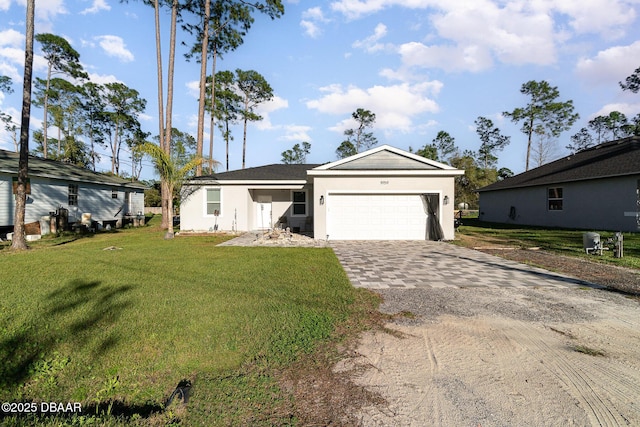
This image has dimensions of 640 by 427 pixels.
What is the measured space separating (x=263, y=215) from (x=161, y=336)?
43.0ft

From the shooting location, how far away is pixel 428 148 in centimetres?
4638

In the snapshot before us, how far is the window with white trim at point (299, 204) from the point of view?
15.9m

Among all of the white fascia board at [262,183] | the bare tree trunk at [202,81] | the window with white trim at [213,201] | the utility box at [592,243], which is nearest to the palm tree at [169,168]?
the white fascia board at [262,183]

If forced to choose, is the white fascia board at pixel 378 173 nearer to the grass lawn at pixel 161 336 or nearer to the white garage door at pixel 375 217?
the white garage door at pixel 375 217

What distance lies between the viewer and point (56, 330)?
332cm

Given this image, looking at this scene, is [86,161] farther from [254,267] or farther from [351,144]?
[254,267]

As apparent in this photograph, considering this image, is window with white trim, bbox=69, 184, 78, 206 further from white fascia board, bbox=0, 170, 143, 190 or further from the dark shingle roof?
the dark shingle roof

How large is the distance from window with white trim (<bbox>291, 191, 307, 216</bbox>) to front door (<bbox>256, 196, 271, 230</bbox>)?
1.43 metres

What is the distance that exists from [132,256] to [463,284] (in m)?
8.61

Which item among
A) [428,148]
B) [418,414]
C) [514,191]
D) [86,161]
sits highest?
[428,148]

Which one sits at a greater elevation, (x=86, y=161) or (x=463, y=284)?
(x=86, y=161)

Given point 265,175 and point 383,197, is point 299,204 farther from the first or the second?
point 383,197

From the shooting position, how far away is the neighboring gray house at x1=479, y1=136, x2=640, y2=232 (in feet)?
43.2

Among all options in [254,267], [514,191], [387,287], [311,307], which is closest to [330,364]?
[311,307]
